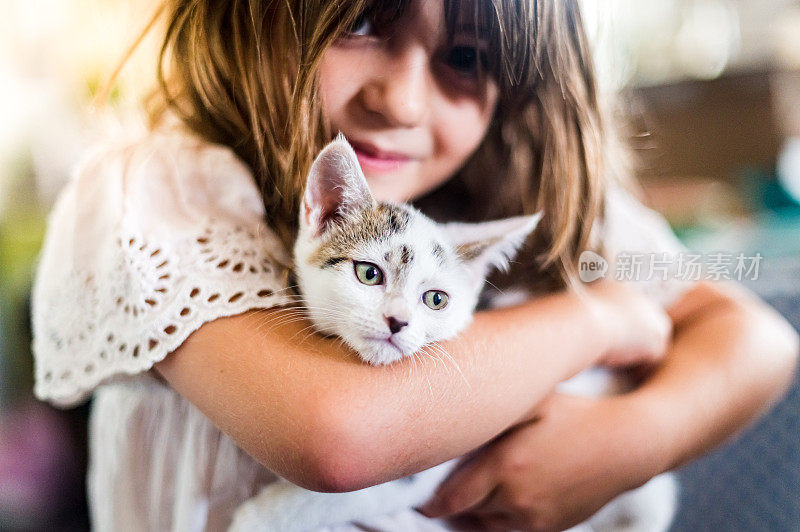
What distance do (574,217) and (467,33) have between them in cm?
20

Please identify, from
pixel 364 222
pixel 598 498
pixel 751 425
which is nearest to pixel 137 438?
pixel 364 222

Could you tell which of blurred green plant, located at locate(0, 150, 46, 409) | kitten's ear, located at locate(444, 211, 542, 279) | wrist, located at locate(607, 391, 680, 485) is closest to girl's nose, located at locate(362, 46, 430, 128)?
kitten's ear, located at locate(444, 211, 542, 279)

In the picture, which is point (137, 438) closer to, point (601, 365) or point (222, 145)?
point (222, 145)

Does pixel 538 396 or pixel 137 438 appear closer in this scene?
pixel 538 396

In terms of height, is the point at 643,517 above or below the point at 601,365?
below

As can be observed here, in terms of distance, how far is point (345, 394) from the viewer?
0.37 m

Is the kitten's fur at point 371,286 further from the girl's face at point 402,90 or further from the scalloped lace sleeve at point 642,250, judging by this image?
the scalloped lace sleeve at point 642,250

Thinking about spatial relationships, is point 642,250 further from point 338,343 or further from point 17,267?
point 17,267

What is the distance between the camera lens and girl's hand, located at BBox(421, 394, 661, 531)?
1.57ft

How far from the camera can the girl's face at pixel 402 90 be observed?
396 millimetres

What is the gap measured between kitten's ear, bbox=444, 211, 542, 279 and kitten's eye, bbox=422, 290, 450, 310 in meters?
0.04

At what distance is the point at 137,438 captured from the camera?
2.02 feet

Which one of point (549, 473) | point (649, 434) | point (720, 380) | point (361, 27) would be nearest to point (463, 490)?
point (549, 473)

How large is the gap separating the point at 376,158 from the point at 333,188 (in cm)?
7
